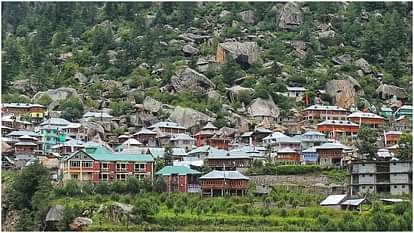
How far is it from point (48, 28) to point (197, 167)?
20.8 meters

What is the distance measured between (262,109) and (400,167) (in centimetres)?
984

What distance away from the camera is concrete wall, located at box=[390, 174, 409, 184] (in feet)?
62.3

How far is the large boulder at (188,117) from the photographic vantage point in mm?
27219

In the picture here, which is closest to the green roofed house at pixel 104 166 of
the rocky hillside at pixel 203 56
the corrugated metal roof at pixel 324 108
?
the rocky hillside at pixel 203 56

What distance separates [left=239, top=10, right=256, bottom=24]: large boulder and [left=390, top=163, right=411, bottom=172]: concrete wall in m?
23.1

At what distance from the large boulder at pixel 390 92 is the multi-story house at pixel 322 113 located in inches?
117

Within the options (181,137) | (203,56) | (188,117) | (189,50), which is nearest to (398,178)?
(181,137)

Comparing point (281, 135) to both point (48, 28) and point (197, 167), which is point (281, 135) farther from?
point (48, 28)

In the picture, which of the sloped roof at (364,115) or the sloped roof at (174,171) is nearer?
the sloped roof at (174,171)

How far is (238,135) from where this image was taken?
2611cm

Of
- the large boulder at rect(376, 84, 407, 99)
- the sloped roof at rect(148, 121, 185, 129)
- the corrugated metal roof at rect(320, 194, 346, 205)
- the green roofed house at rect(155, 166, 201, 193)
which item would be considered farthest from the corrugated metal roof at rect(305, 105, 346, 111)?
the corrugated metal roof at rect(320, 194, 346, 205)

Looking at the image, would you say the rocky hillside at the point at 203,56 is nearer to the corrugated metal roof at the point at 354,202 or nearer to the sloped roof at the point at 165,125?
the sloped roof at the point at 165,125

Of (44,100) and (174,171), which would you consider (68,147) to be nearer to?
(174,171)

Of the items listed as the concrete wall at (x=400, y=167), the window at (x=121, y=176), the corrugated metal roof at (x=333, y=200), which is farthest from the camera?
the window at (x=121, y=176)
